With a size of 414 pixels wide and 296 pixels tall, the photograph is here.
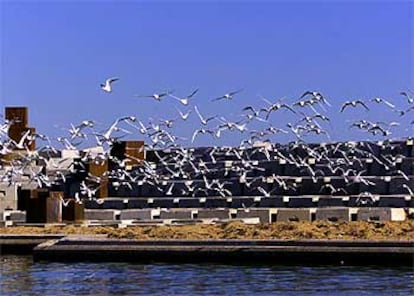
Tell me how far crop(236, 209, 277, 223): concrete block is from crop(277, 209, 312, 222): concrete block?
0.52 ft

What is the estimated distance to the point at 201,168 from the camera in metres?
27.6

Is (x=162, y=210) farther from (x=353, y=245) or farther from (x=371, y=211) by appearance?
Result: (x=353, y=245)

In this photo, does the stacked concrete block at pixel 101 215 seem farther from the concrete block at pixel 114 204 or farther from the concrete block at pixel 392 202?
the concrete block at pixel 392 202

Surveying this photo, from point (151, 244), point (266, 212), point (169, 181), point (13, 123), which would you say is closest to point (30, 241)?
point (151, 244)

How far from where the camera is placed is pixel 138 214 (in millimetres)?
23109

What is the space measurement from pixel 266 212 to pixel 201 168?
583cm

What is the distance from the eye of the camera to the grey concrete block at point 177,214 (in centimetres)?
2270

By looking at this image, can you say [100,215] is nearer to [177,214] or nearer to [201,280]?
[177,214]

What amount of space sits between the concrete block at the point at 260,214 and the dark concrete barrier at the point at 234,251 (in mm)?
4869

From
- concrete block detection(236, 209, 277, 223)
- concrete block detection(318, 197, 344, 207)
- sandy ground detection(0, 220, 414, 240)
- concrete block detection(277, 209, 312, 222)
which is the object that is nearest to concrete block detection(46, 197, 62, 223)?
sandy ground detection(0, 220, 414, 240)

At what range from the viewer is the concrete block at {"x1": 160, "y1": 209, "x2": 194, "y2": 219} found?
22703 mm

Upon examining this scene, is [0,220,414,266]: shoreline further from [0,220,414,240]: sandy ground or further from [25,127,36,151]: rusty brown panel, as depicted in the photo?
[25,127,36,151]: rusty brown panel

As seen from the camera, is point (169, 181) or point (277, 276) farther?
point (169, 181)

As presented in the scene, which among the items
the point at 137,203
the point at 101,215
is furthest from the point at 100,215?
the point at 137,203
